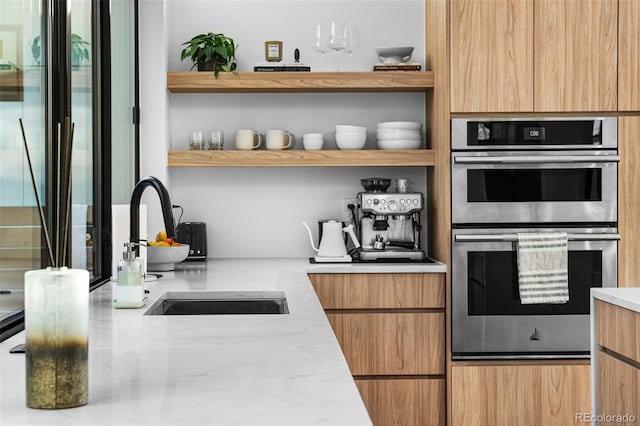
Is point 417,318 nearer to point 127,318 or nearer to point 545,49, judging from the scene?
point 545,49

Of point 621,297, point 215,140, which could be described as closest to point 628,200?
point 621,297

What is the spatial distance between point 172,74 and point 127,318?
78.2 inches

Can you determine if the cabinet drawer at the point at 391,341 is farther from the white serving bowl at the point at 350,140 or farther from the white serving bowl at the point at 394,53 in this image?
the white serving bowl at the point at 394,53

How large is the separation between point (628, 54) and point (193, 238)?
2.29m

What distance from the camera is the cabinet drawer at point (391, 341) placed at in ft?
11.2

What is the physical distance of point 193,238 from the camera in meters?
3.74

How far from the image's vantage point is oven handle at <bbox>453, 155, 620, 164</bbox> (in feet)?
11.3

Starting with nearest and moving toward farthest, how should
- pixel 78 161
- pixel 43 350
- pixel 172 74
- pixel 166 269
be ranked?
1. pixel 43 350
2. pixel 78 161
3. pixel 166 269
4. pixel 172 74

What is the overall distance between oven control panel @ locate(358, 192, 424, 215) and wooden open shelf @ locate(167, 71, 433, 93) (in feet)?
1.82

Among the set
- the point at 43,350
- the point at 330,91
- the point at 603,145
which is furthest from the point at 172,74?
the point at 43,350

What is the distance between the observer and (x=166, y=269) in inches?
129

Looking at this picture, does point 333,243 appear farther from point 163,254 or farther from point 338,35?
point 338,35

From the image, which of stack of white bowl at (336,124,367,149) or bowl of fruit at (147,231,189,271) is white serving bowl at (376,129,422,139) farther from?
bowl of fruit at (147,231,189,271)

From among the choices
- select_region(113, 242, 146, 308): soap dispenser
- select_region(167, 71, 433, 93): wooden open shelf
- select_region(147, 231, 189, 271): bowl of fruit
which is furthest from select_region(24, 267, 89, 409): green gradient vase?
select_region(167, 71, 433, 93): wooden open shelf
